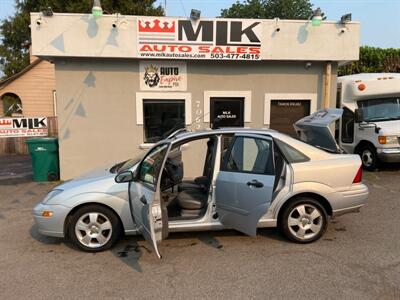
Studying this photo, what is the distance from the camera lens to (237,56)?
29.7 feet

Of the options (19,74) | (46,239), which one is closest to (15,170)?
(46,239)

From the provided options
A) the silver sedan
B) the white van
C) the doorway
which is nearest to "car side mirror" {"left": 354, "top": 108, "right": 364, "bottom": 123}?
the white van

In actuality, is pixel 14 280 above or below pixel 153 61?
below

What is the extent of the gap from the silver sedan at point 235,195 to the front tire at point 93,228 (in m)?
0.01

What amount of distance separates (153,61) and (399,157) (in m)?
7.07

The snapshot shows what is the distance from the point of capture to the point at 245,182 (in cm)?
448

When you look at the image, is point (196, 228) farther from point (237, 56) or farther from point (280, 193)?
point (237, 56)

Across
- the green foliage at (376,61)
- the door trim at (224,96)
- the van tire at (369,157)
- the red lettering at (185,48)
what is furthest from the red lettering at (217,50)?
the green foliage at (376,61)

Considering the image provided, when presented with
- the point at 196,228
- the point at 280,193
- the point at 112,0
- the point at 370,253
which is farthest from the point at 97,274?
the point at 112,0

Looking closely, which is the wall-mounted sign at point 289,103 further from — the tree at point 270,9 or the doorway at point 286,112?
the tree at point 270,9

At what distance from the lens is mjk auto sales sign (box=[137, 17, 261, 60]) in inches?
343

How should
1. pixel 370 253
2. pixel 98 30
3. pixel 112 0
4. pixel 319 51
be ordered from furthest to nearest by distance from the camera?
pixel 112 0 → pixel 319 51 → pixel 98 30 → pixel 370 253

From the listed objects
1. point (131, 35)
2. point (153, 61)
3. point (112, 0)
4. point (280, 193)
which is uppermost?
point (112, 0)

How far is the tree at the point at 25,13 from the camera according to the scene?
21734 mm
